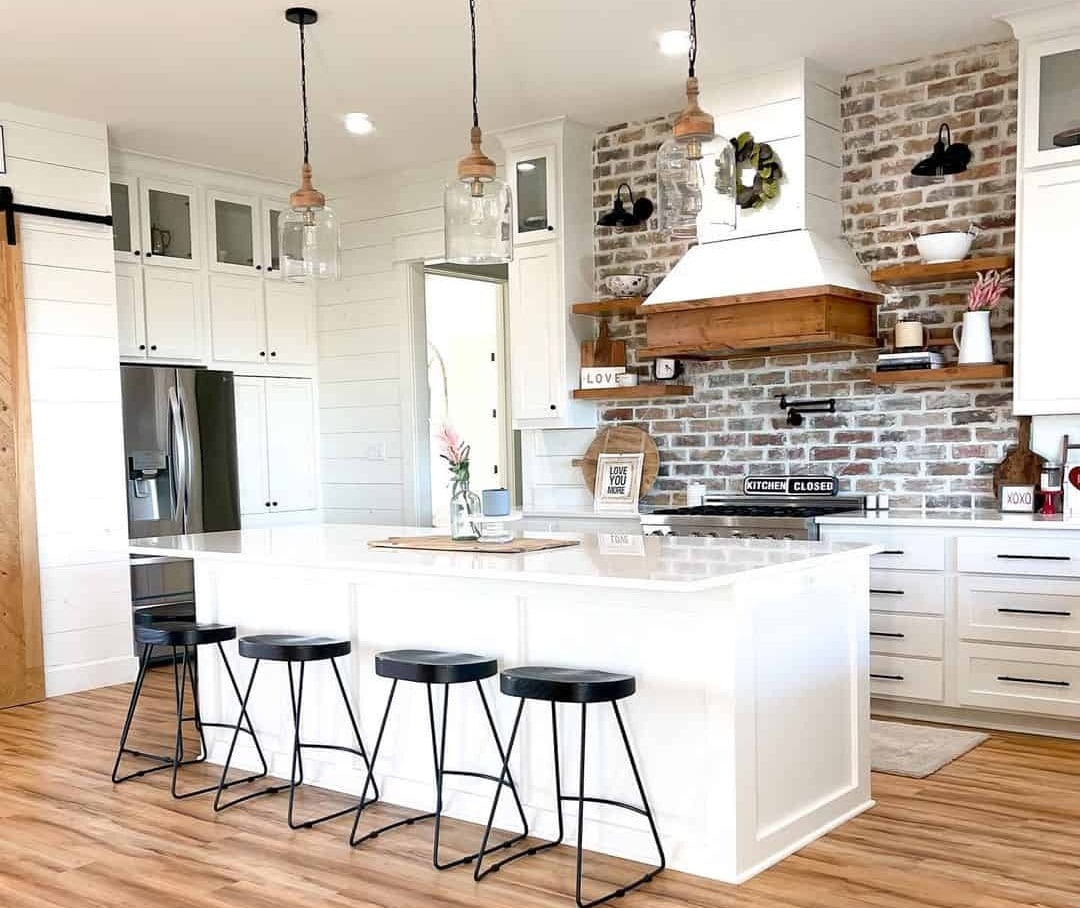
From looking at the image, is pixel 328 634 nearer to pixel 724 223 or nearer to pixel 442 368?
pixel 724 223

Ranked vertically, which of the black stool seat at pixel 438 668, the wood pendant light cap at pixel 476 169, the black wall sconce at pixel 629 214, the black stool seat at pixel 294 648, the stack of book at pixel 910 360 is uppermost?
the black wall sconce at pixel 629 214

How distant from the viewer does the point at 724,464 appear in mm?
5867

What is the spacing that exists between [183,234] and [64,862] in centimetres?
434

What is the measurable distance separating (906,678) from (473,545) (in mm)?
2094

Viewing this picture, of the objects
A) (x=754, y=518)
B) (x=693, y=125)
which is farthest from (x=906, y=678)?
(x=693, y=125)

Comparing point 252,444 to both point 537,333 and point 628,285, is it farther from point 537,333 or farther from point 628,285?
point 628,285

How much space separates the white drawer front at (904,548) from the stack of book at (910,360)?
0.77 meters

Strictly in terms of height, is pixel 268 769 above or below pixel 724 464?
below

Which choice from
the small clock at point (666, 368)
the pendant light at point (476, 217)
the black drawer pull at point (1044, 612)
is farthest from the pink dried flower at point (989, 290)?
the pendant light at point (476, 217)

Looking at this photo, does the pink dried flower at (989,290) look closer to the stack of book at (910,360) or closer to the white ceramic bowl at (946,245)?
the white ceramic bowl at (946,245)

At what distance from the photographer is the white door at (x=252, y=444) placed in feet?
23.3

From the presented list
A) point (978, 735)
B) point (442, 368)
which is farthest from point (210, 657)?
point (442, 368)

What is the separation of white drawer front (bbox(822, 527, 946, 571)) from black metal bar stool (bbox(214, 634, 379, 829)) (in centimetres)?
229

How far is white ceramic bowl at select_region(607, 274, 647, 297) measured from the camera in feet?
19.4
